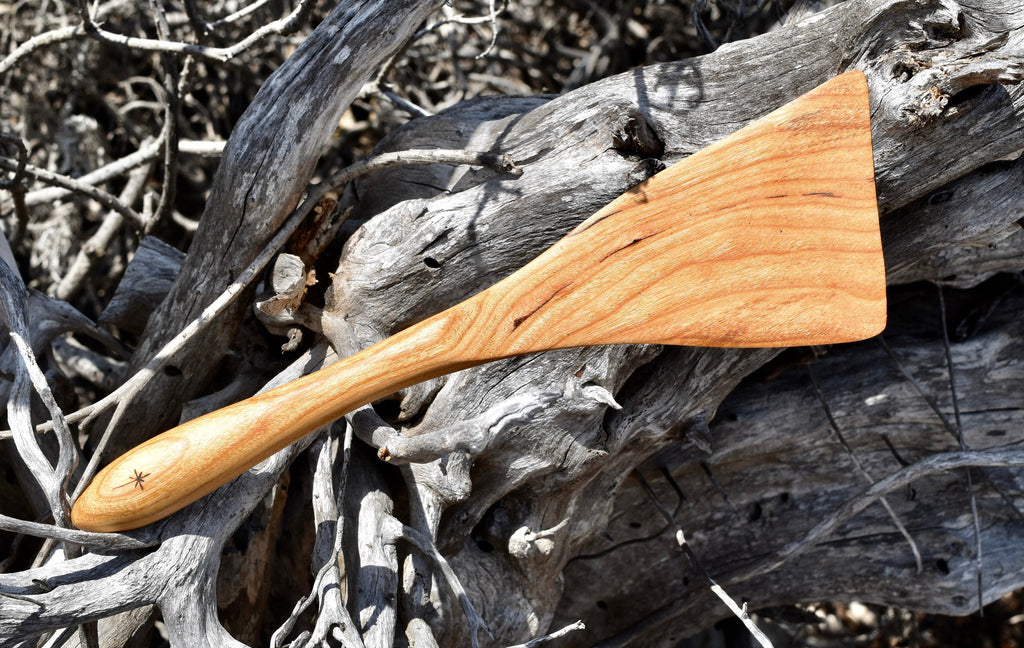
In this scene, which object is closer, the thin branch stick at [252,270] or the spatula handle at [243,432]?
the spatula handle at [243,432]

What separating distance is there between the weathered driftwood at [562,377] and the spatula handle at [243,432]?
13 cm

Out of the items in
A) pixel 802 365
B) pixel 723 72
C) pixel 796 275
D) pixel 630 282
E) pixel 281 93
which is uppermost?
pixel 281 93

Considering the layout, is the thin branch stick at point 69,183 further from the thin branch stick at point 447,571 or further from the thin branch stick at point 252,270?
the thin branch stick at point 447,571

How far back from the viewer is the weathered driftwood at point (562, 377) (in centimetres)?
139

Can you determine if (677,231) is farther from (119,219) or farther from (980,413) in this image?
(119,219)

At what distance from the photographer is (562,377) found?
1.57 m

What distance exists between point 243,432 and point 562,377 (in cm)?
61

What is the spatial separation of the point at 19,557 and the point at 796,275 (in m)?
1.85

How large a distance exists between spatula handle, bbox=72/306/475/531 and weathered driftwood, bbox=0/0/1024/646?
0.13 metres

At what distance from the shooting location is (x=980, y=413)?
1850 mm

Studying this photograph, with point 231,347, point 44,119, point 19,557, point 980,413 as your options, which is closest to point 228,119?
point 44,119

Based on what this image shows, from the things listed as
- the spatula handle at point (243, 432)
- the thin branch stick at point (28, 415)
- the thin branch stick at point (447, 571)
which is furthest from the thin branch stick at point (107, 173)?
the thin branch stick at point (447, 571)

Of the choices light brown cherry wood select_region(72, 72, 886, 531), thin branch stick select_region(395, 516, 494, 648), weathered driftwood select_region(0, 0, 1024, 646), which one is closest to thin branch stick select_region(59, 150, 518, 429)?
weathered driftwood select_region(0, 0, 1024, 646)

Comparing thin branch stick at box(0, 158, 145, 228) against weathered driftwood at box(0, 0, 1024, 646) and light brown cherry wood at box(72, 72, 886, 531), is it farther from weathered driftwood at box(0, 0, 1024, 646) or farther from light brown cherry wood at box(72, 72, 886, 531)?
light brown cherry wood at box(72, 72, 886, 531)
